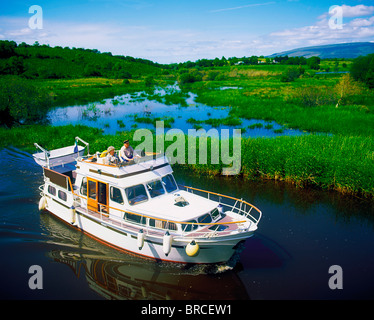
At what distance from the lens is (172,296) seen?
34.2ft

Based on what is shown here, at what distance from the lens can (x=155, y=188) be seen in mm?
12852

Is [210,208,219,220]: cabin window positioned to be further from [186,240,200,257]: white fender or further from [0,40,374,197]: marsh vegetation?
[0,40,374,197]: marsh vegetation

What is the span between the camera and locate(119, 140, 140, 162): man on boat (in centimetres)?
1317

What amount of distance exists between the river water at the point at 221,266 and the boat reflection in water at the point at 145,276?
0.13 ft

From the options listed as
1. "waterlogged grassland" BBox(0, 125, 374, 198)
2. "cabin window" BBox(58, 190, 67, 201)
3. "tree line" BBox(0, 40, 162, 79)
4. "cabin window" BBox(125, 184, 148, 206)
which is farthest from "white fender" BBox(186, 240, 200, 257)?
"tree line" BBox(0, 40, 162, 79)

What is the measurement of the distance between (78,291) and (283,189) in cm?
1423

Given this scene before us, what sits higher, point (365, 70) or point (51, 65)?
point (51, 65)

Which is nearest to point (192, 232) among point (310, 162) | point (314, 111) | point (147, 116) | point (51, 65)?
point (310, 162)

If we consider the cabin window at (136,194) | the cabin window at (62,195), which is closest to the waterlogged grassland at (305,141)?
the cabin window at (62,195)

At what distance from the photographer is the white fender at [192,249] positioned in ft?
33.2

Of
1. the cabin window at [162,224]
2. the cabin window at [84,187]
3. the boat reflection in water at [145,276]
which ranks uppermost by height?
the cabin window at [84,187]

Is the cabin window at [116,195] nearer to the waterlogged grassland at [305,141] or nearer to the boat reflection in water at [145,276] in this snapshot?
the boat reflection in water at [145,276]

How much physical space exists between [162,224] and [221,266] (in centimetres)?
318

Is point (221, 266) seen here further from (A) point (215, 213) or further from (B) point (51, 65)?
(B) point (51, 65)
